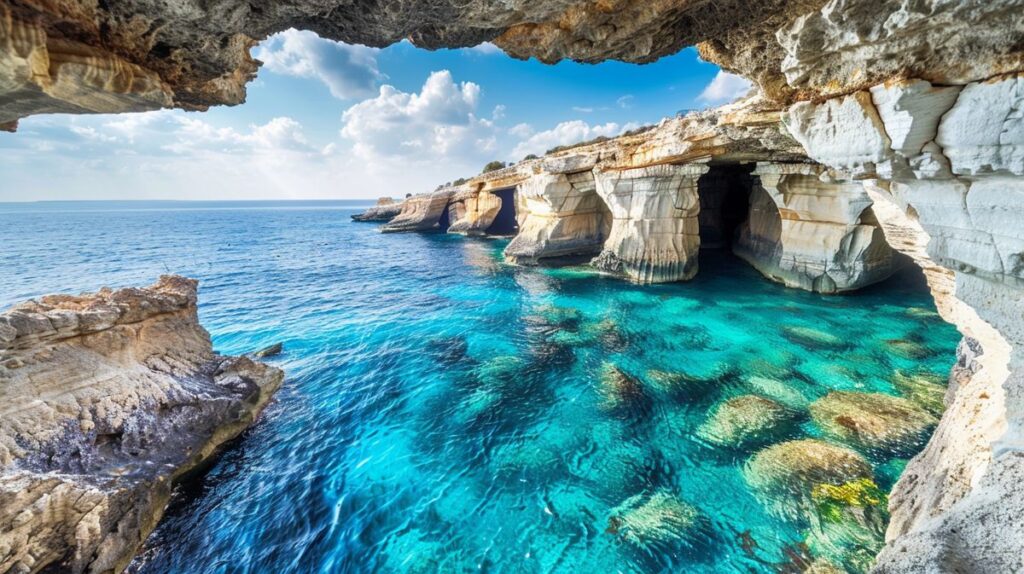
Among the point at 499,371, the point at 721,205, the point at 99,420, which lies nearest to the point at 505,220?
the point at 721,205

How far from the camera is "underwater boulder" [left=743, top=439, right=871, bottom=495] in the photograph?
20.3 feet

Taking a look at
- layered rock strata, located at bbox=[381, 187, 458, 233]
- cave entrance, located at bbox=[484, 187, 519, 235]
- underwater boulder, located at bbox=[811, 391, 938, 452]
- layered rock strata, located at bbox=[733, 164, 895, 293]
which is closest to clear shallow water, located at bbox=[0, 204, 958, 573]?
underwater boulder, located at bbox=[811, 391, 938, 452]

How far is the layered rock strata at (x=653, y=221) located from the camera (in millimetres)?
18047

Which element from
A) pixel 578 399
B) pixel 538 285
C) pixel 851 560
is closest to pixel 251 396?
pixel 578 399

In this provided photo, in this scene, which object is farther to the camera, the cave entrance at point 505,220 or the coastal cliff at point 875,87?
the cave entrance at point 505,220

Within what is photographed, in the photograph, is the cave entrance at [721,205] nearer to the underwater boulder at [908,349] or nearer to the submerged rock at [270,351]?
the underwater boulder at [908,349]

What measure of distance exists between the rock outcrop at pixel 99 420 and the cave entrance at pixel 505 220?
33.7m

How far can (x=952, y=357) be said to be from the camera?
10.3 metres

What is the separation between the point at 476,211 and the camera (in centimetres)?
4181

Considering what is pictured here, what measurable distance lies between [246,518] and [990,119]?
10.9m

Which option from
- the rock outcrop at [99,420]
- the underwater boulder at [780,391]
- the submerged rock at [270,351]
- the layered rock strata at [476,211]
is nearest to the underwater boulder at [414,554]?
the rock outcrop at [99,420]

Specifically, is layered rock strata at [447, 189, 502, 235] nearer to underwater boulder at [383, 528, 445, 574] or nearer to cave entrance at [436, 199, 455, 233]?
cave entrance at [436, 199, 455, 233]

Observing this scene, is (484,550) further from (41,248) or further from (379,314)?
(41,248)

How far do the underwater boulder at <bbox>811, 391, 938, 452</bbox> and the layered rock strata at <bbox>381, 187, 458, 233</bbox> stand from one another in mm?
43549
